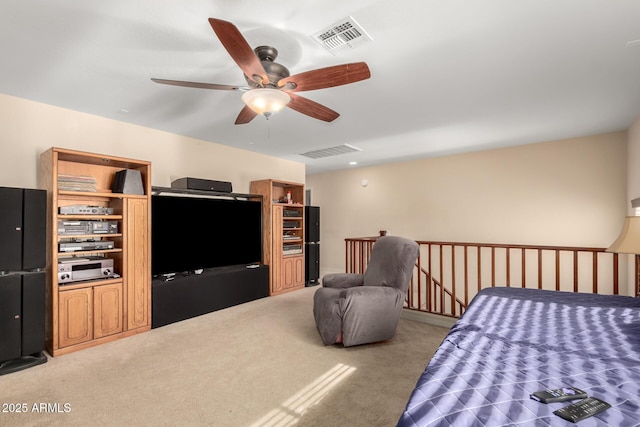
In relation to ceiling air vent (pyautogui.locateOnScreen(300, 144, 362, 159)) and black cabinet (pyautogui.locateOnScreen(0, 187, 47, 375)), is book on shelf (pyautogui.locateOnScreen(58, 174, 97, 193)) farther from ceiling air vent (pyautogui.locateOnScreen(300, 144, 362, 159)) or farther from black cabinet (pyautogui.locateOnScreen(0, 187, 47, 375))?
ceiling air vent (pyautogui.locateOnScreen(300, 144, 362, 159))

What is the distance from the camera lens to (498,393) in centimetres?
Result: 97

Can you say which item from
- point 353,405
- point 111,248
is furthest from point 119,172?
point 353,405

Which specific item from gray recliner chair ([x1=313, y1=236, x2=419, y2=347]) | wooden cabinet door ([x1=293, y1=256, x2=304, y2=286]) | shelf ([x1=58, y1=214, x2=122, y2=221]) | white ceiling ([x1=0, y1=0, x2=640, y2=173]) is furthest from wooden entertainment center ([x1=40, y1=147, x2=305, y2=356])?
gray recliner chair ([x1=313, y1=236, x2=419, y2=347])

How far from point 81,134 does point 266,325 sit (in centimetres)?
306

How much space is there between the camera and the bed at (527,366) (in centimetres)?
87

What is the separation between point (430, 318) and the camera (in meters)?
3.56

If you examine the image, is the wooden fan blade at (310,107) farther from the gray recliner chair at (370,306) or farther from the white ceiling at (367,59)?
the gray recliner chair at (370,306)

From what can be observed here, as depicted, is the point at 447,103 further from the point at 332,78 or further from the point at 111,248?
the point at 111,248

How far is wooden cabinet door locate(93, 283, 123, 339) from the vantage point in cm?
305

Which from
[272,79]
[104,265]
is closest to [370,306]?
[272,79]

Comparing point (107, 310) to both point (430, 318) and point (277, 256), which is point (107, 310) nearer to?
point (277, 256)

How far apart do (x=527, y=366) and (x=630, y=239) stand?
4.97 ft

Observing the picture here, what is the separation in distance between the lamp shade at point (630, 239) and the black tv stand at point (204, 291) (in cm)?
408

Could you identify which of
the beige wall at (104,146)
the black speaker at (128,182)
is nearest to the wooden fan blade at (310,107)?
the black speaker at (128,182)
